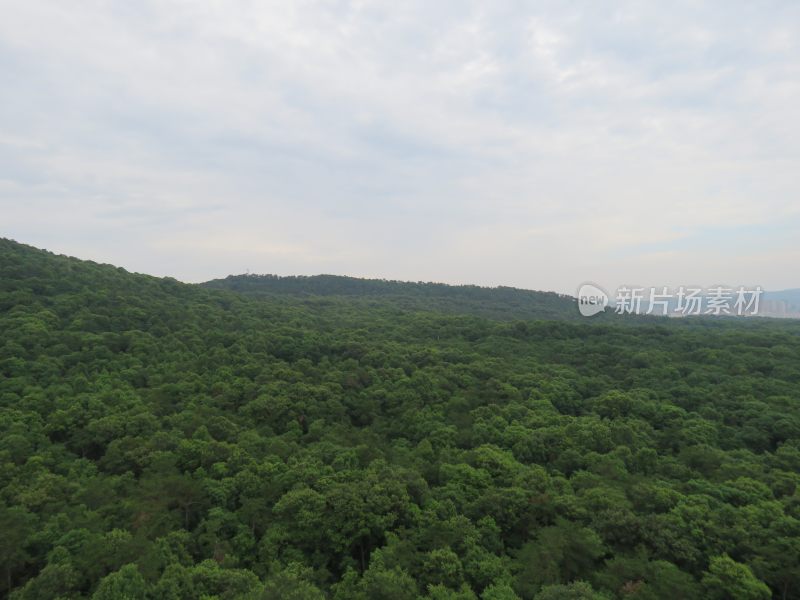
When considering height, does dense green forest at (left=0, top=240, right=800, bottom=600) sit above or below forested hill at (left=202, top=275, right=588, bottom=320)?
below

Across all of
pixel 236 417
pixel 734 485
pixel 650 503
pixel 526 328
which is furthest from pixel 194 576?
pixel 526 328

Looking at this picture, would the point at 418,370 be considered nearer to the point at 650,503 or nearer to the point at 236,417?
the point at 236,417

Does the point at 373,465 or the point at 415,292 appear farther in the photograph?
the point at 415,292

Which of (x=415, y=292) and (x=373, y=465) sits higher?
(x=415, y=292)

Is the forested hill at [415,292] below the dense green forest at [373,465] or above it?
above
